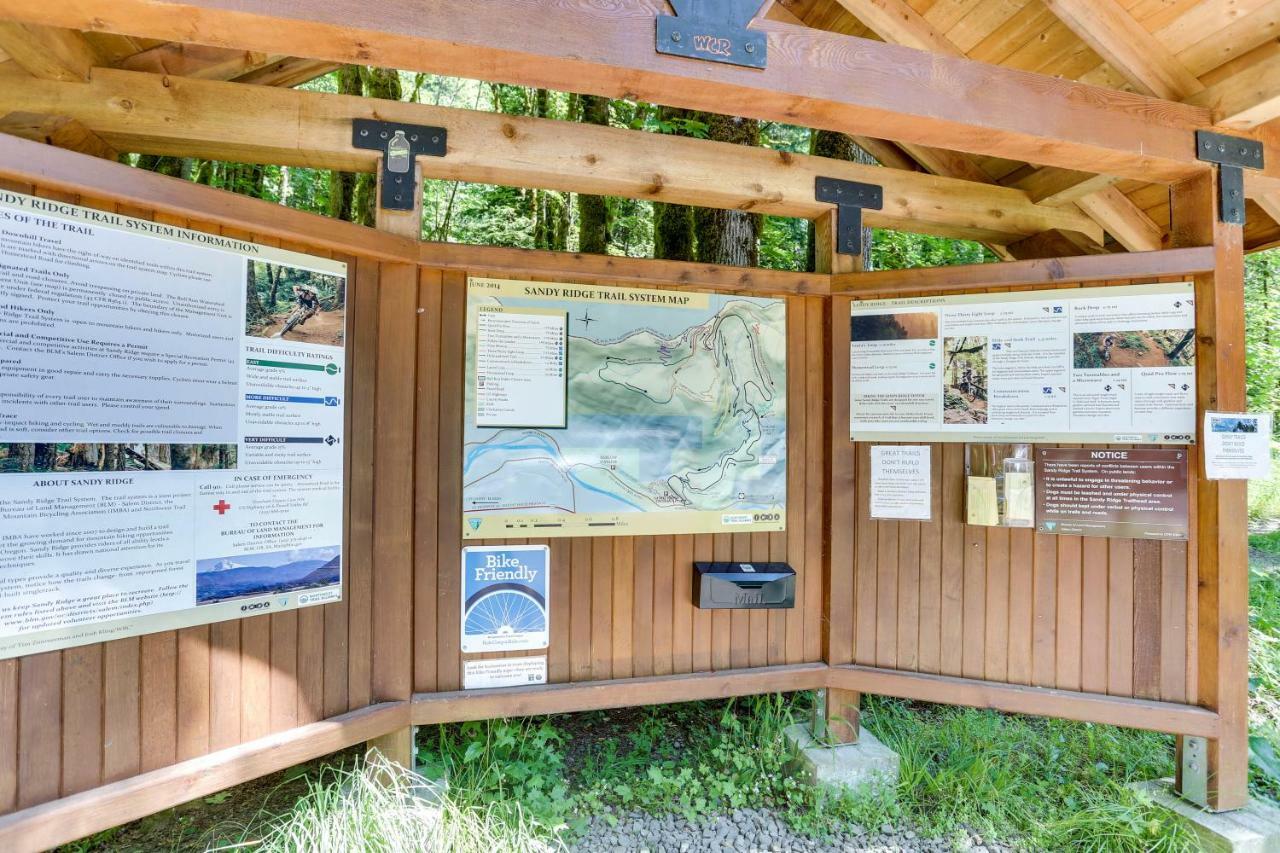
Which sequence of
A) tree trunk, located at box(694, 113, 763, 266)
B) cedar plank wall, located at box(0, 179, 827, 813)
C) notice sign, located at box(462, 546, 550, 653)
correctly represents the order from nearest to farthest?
cedar plank wall, located at box(0, 179, 827, 813) → notice sign, located at box(462, 546, 550, 653) → tree trunk, located at box(694, 113, 763, 266)

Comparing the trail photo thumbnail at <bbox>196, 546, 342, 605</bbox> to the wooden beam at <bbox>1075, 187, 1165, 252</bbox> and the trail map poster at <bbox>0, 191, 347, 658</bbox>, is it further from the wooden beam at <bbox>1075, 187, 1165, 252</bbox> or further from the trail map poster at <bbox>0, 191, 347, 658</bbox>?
the wooden beam at <bbox>1075, 187, 1165, 252</bbox>

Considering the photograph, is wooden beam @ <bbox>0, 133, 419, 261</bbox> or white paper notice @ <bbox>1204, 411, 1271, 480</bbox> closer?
wooden beam @ <bbox>0, 133, 419, 261</bbox>

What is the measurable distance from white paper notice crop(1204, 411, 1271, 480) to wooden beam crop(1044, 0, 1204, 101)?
150 cm

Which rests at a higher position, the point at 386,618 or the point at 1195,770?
the point at 386,618

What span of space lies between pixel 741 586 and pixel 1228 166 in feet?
9.79

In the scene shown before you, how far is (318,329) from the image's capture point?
7.89 ft

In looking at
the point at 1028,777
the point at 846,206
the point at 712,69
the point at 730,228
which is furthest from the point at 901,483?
the point at 730,228

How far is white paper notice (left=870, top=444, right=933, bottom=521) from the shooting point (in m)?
3.03

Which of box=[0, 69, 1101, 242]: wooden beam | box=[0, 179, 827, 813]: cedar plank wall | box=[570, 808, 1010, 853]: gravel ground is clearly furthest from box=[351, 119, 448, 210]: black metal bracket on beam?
box=[570, 808, 1010, 853]: gravel ground

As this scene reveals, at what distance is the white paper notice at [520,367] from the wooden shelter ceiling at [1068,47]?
1.70 metres

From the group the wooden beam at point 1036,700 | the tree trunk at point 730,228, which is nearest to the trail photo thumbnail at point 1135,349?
the wooden beam at point 1036,700

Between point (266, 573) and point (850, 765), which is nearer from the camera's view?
point (266, 573)

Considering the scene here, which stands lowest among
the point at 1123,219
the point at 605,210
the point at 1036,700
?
the point at 1036,700

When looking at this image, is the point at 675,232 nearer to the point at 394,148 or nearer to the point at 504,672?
the point at 394,148
